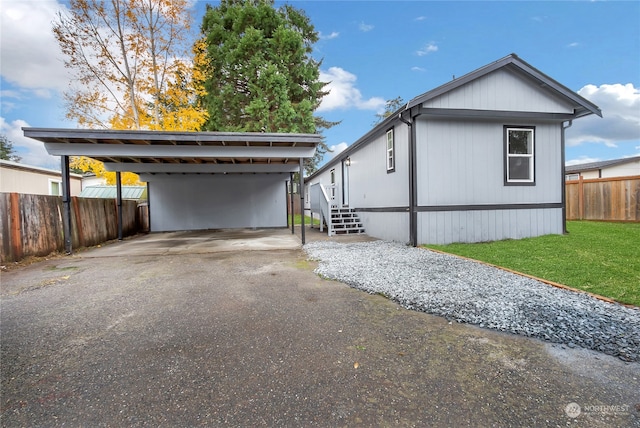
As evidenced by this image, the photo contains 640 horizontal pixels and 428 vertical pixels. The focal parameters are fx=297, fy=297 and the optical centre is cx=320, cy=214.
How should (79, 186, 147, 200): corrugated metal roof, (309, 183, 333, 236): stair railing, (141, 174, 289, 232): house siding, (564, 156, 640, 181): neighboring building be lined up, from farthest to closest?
(79, 186, 147, 200): corrugated metal roof, (564, 156, 640, 181): neighboring building, (141, 174, 289, 232): house siding, (309, 183, 333, 236): stair railing

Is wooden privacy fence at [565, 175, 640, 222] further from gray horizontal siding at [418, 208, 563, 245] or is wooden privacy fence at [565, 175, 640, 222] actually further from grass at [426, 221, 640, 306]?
gray horizontal siding at [418, 208, 563, 245]

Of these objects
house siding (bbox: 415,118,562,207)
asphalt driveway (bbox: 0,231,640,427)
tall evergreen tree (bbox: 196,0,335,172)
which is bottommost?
asphalt driveway (bbox: 0,231,640,427)

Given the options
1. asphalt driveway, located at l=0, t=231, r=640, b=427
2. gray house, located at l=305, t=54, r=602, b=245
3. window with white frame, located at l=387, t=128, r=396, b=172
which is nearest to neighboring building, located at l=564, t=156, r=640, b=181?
gray house, located at l=305, t=54, r=602, b=245

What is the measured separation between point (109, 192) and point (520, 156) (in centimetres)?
1953

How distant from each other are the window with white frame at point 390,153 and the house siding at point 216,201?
6069mm

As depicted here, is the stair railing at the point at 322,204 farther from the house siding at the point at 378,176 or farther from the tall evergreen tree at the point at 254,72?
the tall evergreen tree at the point at 254,72

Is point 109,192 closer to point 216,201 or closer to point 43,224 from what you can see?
point 216,201

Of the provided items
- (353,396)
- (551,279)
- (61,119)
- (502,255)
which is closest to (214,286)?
(353,396)

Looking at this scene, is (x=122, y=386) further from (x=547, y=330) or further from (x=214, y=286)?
(x=547, y=330)

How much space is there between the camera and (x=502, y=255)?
18.2 feet

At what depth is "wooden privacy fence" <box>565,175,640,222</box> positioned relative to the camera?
9497 millimetres

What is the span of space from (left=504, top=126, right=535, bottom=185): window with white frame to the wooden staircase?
4.79 metres

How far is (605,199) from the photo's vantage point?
10.3 m

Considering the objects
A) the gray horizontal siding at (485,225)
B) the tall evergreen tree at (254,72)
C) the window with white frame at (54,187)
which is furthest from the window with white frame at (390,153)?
the window with white frame at (54,187)
